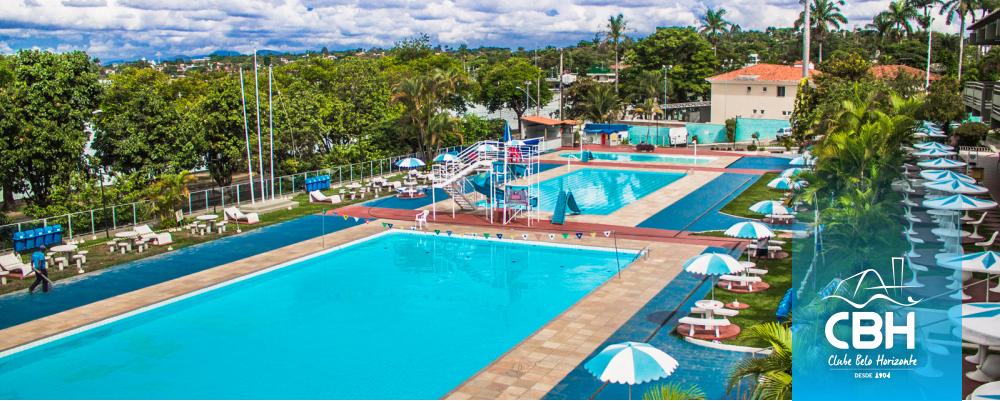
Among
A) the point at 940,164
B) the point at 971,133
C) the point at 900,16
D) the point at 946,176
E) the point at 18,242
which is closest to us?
the point at 18,242

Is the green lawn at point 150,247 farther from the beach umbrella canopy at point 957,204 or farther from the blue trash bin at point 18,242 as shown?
the beach umbrella canopy at point 957,204

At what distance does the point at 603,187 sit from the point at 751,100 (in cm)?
3417

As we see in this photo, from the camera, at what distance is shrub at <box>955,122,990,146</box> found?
43.0 m

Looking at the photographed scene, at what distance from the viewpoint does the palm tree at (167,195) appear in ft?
94.5

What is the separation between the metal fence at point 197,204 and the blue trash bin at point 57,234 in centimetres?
45

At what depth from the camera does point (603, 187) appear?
1543 inches

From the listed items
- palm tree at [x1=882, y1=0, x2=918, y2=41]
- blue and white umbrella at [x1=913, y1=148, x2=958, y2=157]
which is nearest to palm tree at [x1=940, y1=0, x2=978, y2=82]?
palm tree at [x1=882, y1=0, x2=918, y2=41]

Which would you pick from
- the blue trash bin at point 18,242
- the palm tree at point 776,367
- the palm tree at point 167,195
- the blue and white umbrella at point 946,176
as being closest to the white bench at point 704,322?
the palm tree at point 776,367

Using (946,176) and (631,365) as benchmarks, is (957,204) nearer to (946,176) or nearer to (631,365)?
(946,176)

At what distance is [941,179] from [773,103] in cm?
4384

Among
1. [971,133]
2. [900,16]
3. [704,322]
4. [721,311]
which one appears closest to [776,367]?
[704,322]

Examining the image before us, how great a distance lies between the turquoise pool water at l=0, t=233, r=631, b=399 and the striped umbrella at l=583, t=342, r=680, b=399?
12.5 feet

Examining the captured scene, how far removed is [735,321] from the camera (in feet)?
53.8

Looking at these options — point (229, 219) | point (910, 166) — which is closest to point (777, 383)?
point (229, 219)
